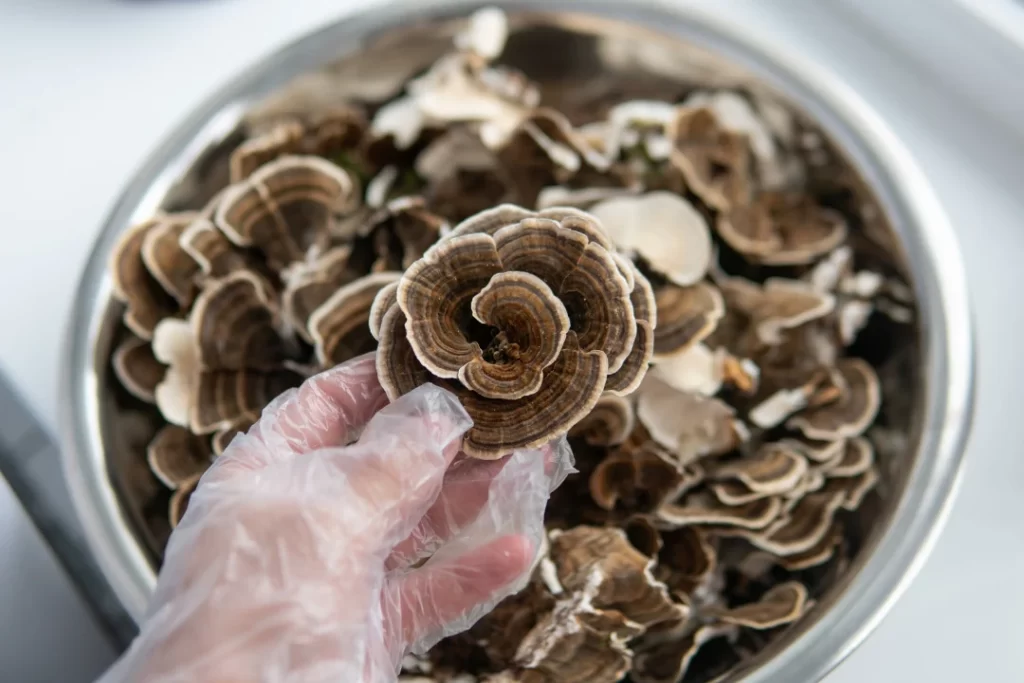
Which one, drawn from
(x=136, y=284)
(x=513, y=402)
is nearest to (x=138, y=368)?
(x=136, y=284)

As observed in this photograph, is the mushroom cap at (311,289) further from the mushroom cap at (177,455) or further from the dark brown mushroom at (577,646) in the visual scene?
the dark brown mushroom at (577,646)

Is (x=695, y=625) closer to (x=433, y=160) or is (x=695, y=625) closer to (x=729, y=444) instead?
(x=729, y=444)

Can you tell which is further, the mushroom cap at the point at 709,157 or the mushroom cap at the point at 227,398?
the mushroom cap at the point at 709,157

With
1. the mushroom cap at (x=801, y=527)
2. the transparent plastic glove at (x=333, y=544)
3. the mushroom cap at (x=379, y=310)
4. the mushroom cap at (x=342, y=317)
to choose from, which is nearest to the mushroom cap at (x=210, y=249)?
the mushroom cap at (x=342, y=317)

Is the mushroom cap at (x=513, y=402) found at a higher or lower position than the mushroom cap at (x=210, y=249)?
higher

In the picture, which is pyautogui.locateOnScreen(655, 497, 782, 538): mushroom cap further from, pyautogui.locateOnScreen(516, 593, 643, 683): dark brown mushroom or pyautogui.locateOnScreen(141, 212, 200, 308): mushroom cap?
pyautogui.locateOnScreen(141, 212, 200, 308): mushroom cap

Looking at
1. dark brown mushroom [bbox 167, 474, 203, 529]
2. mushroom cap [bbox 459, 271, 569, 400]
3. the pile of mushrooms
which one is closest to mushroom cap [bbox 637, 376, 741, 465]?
the pile of mushrooms
